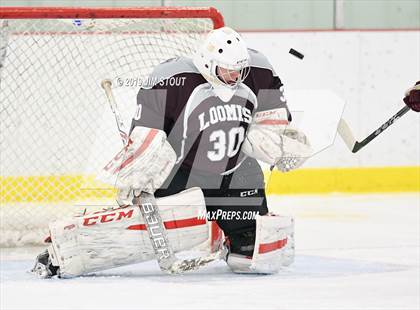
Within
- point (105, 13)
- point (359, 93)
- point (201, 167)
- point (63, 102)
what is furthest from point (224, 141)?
point (359, 93)

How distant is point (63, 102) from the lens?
5.69 meters

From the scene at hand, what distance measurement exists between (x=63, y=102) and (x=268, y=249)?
73.9 inches

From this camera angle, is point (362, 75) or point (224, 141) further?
point (362, 75)

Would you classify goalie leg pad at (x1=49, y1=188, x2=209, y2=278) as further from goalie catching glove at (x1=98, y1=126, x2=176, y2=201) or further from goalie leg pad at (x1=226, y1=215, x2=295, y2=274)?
goalie leg pad at (x1=226, y1=215, x2=295, y2=274)

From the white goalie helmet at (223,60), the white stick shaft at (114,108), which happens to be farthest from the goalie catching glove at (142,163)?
the white stick shaft at (114,108)

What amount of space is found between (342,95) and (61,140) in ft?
5.67

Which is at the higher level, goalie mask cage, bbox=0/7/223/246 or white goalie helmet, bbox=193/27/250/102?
white goalie helmet, bbox=193/27/250/102

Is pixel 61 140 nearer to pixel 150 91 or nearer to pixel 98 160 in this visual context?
pixel 98 160

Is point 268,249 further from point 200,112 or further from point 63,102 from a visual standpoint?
point 63,102

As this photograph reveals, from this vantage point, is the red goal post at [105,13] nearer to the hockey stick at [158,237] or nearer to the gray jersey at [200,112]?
the gray jersey at [200,112]

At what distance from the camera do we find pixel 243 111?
13.8ft

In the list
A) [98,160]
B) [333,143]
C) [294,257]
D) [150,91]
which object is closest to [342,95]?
[333,143]

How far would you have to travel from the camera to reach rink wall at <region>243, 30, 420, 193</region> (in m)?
6.62

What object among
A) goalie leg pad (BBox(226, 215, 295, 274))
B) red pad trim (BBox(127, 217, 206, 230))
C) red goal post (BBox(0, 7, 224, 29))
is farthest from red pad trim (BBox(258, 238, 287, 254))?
red goal post (BBox(0, 7, 224, 29))
